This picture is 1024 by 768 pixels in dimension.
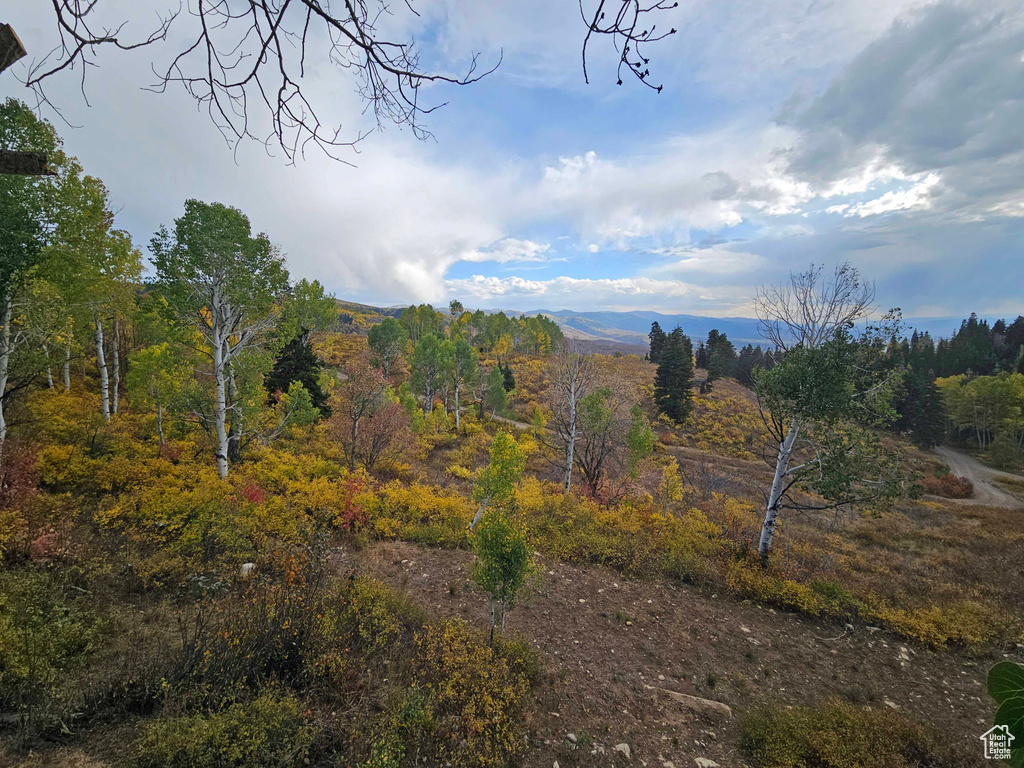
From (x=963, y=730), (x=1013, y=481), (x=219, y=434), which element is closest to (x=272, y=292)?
(x=219, y=434)

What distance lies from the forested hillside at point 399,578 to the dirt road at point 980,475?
10.7 metres

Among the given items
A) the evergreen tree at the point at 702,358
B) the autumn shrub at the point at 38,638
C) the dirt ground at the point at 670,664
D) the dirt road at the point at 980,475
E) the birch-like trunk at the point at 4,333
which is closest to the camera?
the autumn shrub at the point at 38,638

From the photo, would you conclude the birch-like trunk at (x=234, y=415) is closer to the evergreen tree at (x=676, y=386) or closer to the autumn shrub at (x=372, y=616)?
the autumn shrub at (x=372, y=616)

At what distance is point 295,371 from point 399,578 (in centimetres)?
1623

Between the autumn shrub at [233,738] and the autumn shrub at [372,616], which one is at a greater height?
the autumn shrub at [233,738]

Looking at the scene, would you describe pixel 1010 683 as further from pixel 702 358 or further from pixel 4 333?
pixel 702 358

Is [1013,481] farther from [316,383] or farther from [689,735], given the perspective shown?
[316,383]

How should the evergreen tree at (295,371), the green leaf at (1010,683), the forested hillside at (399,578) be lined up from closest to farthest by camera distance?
the green leaf at (1010,683) < the forested hillside at (399,578) < the evergreen tree at (295,371)

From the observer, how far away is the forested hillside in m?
4.48

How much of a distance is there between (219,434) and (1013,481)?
53.2m

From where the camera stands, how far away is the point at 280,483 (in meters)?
12.4

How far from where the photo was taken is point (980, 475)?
3266 cm

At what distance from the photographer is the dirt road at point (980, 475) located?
25.4m

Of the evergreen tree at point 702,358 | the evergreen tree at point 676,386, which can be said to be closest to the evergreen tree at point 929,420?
the evergreen tree at point 702,358
